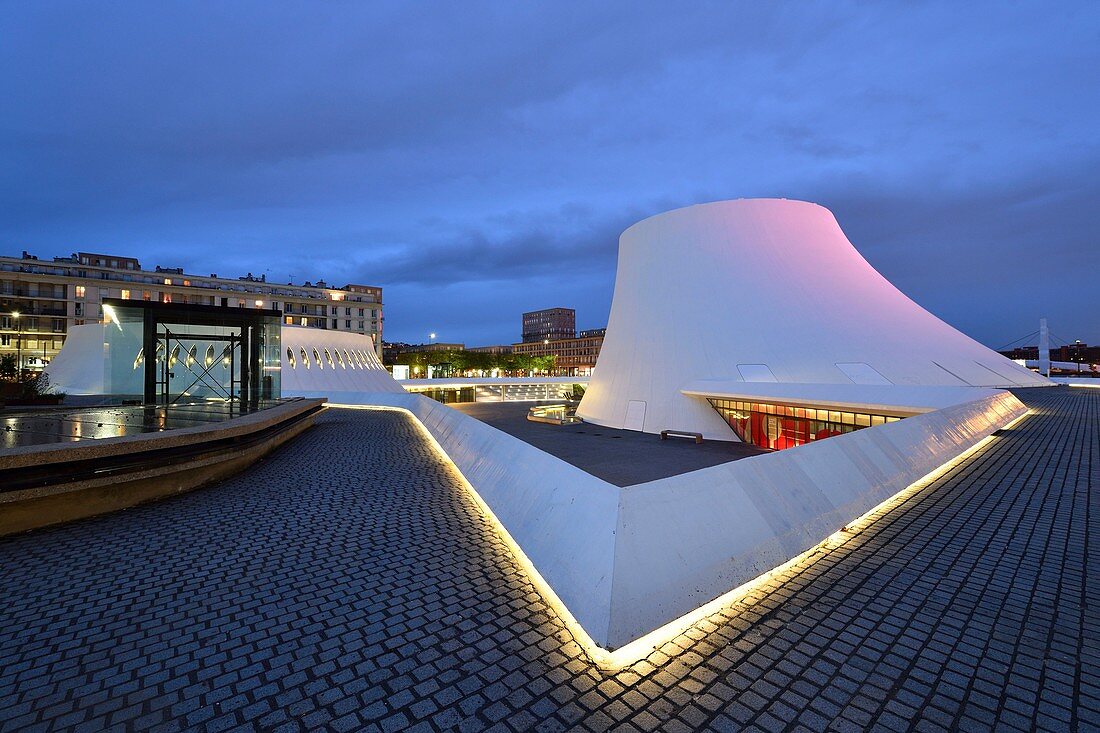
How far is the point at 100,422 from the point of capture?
8.77m

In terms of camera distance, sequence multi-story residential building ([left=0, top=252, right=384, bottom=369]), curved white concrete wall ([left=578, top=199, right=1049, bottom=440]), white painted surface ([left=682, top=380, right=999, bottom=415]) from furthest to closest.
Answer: multi-story residential building ([left=0, top=252, right=384, bottom=369]), curved white concrete wall ([left=578, top=199, right=1049, bottom=440]), white painted surface ([left=682, top=380, right=999, bottom=415])

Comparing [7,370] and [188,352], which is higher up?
[188,352]

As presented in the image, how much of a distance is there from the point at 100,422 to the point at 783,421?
21.1 meters

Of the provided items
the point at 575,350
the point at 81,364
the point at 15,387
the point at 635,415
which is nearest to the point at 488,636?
the point at 635,415

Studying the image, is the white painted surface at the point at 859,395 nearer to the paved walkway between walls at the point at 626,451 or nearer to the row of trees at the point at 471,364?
the paved walkway between walls at the point at 626,451

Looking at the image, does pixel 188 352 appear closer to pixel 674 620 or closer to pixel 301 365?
pixel 674 620

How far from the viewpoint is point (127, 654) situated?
10.9ft

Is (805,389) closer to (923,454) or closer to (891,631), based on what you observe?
(923,454)

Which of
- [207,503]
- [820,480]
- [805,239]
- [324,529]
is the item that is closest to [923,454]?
[820,480]

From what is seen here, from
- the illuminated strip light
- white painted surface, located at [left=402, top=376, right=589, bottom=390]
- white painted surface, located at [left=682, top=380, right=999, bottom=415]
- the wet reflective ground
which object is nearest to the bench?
white painted surface, located at [left=682, top=380, right=999, bottom=415]

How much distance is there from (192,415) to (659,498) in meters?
11.0

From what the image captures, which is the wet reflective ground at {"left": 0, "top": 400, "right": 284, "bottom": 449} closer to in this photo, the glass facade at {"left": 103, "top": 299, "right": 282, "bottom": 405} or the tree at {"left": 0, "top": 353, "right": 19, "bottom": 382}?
the glass facade at {"left": 103, "top": 299, "right": 282, "bottom": 405}

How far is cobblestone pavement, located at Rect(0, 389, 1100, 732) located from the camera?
2670mm

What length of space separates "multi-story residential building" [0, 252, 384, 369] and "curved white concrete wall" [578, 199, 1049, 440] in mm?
40571
